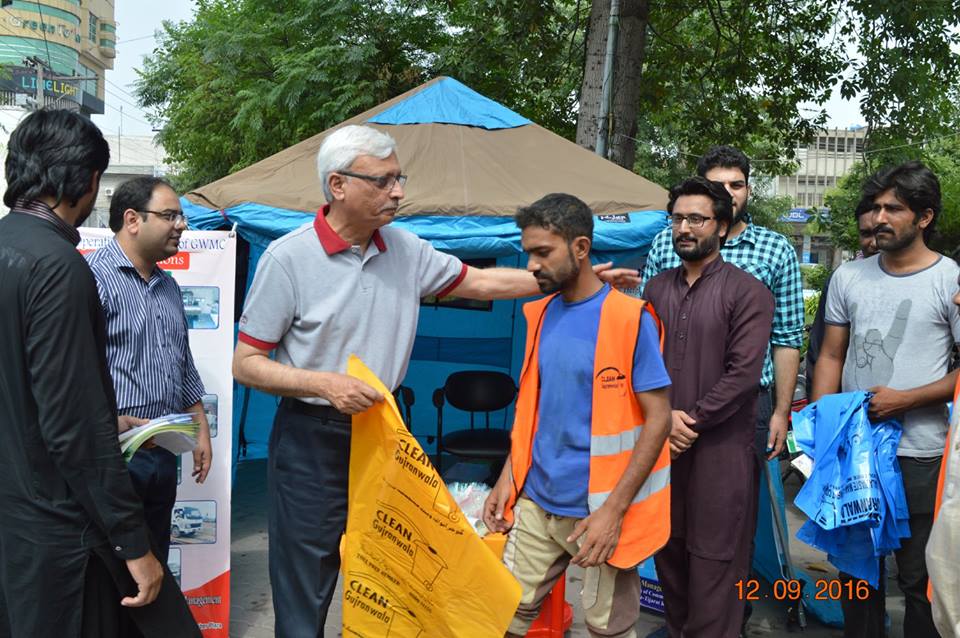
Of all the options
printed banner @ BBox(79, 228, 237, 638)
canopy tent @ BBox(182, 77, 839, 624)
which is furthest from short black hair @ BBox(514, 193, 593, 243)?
canopy tent @ BBox(182, 77, 839, 624)

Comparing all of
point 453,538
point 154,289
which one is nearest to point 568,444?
point 453,538

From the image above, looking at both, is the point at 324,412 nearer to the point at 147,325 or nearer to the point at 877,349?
the point at 147,325

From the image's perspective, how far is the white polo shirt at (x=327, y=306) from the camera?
8.97 feet

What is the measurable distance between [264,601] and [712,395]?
2.77m

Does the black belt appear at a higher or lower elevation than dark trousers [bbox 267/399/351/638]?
higher

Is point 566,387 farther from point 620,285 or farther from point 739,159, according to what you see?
point 739,159

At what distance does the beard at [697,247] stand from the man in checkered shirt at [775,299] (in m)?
0.43

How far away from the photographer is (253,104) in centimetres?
1323

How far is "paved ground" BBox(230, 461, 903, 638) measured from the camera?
4.37m

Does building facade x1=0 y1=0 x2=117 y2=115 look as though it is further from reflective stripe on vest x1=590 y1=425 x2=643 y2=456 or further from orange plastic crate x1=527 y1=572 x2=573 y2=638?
reflective stripe on vest x1=590 y1=425 x2=643 y2=456

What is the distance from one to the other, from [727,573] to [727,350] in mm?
832

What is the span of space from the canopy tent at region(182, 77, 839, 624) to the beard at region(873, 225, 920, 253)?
59.9 inches

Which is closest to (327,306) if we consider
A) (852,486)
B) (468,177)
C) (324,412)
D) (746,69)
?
(324,412)

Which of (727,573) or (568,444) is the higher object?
(568,444)
